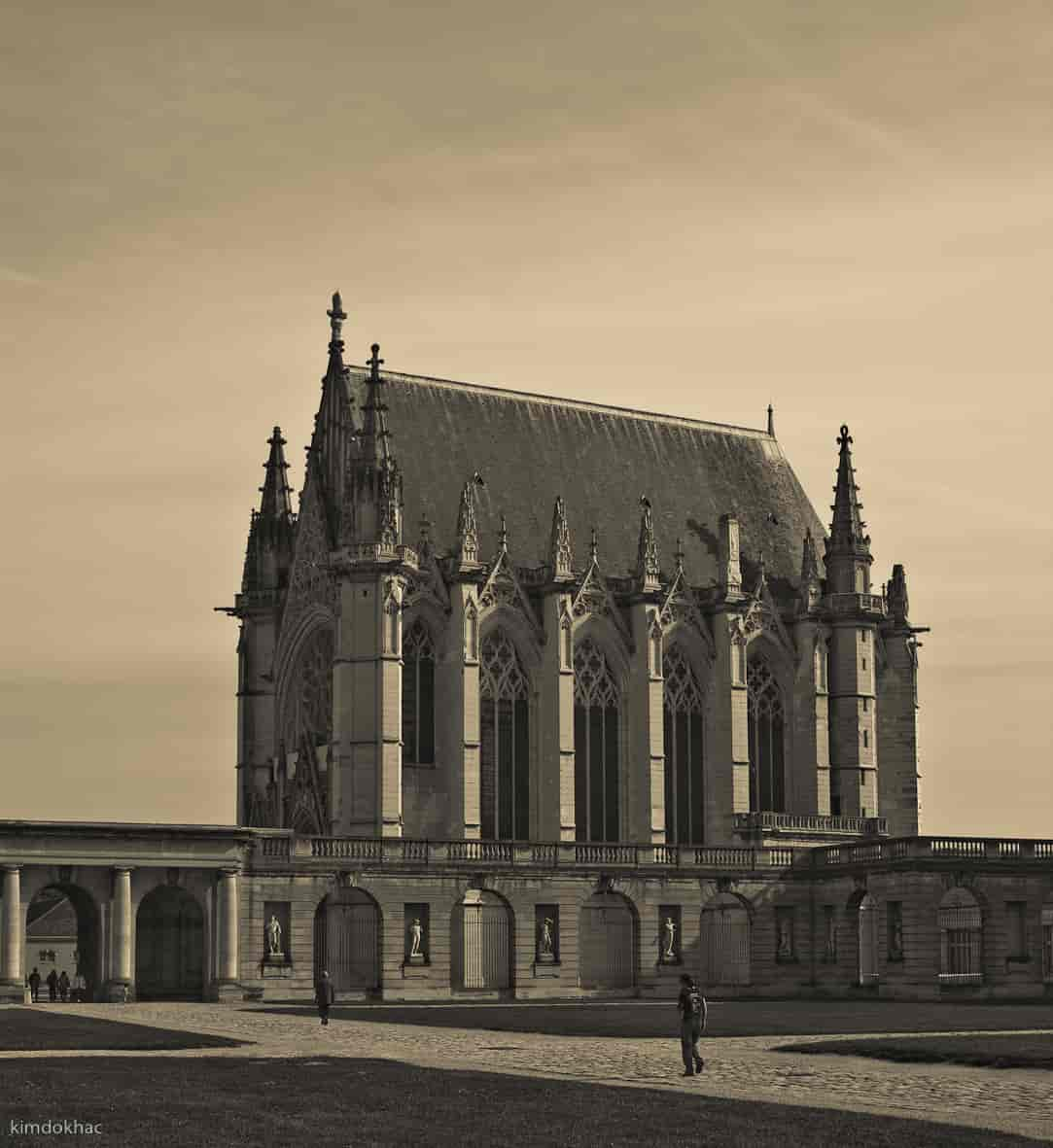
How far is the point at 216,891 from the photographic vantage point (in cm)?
6688

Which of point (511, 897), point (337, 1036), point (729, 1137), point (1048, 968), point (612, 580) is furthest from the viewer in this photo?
point (612, 580)

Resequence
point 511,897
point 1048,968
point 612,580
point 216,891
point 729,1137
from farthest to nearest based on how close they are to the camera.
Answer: point 612,580 → point 1048,968 → point 511,897 → point 216,891 → point 729,1137

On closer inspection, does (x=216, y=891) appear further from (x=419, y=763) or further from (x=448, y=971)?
(x=419, y=763)

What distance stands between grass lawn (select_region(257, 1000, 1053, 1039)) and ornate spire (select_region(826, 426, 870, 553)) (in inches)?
1182

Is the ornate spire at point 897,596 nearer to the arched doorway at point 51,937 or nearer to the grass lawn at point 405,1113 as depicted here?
the arched doorway at point 51,937

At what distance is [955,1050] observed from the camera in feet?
129

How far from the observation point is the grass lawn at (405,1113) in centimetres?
2531

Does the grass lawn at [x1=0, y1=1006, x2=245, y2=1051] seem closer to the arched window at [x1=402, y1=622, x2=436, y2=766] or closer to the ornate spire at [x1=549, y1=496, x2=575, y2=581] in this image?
the arched window at [x1=402, y1=622, x2=436, y2=766]

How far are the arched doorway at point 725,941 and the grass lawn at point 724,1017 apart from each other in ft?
27.3

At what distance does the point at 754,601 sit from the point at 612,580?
6178 mm

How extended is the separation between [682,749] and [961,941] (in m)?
14.5

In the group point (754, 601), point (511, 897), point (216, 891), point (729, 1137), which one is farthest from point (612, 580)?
point (729, 1137)

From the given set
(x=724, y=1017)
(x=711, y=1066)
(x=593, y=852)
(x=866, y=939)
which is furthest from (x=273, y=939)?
(x=711, y=1066)

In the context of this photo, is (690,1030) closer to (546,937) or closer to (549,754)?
(546,937)
